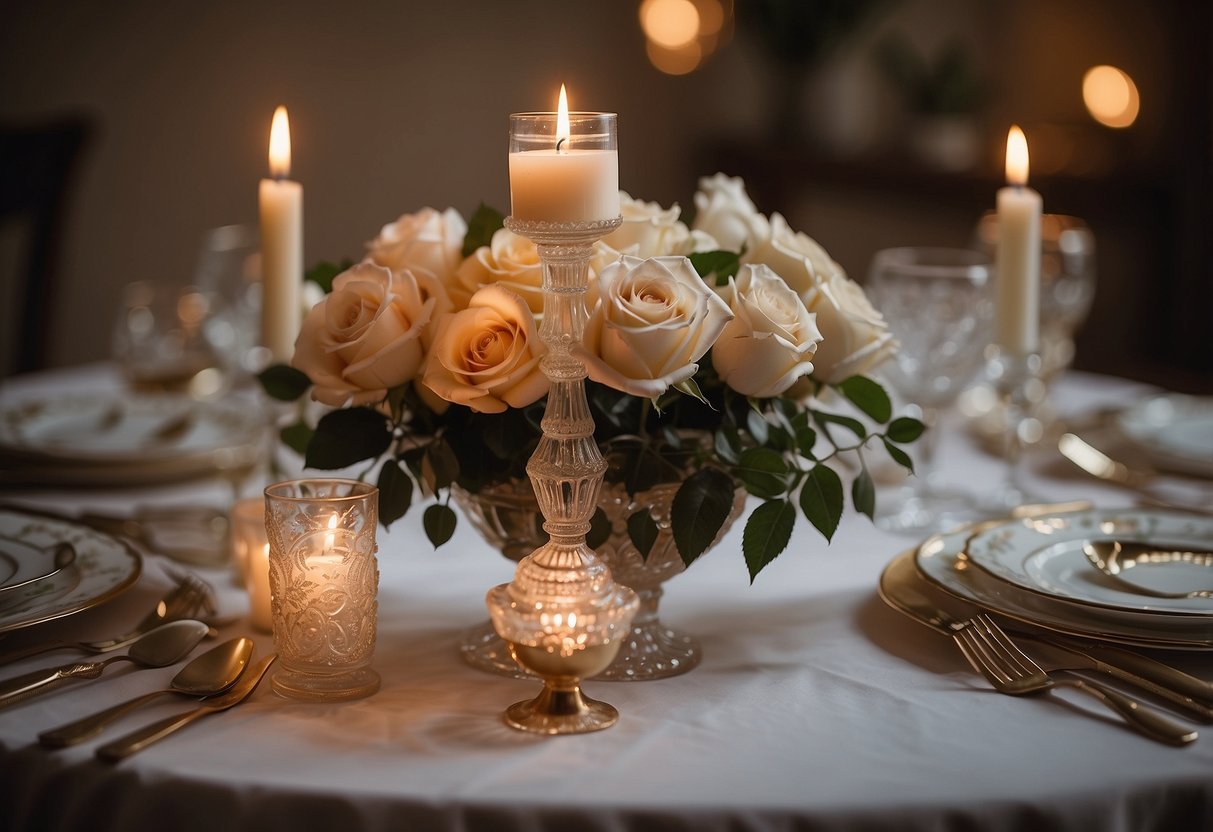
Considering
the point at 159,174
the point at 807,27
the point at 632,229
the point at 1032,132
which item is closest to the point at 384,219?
the point at 159,174

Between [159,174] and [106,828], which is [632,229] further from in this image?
[159,174]

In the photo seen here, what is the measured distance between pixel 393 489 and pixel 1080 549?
584 mm

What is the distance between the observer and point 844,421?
991 millimetres

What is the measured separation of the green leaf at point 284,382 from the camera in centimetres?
104

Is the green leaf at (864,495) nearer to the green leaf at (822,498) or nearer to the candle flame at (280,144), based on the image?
the green leaf at (822,498)

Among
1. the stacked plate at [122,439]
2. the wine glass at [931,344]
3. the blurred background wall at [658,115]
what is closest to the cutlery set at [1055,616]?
the wine glass at [931,344]

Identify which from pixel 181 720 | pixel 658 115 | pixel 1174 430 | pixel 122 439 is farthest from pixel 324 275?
pixel 658 115

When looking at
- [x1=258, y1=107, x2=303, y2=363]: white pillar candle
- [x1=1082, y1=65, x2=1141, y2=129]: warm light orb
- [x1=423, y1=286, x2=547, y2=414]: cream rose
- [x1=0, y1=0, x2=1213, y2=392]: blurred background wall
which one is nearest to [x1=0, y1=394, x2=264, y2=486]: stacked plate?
[x1=258, y1=107, x2=303, y2=363]: white pillar candle

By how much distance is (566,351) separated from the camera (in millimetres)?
828

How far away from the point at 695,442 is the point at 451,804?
13.6 inches

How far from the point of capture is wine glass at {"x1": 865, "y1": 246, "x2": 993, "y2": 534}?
1309mm

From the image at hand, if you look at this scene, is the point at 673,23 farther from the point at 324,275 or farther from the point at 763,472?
the point at 763,472

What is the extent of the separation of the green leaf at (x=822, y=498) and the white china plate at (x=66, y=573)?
0.53 m

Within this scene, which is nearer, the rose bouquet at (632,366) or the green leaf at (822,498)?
the rose bouquet at (632,366)
